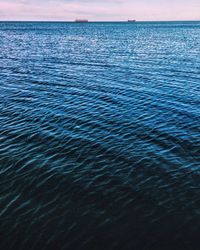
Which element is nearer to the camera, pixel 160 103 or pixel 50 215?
pixel 50 215

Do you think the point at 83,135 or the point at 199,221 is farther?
the point at 83,135

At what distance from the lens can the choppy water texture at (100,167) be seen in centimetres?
1223

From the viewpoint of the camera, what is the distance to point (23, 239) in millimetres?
11938

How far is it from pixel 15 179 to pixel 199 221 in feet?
36.1

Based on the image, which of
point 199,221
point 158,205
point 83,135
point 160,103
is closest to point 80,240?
point 158,205

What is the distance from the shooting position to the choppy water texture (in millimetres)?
12234

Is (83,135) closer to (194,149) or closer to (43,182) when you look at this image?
(43,182)

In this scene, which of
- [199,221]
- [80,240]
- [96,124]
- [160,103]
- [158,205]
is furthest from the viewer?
[160,103]

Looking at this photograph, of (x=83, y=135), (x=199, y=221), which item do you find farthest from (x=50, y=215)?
(x=83, y=135)

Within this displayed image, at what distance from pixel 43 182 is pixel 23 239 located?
4320 mm

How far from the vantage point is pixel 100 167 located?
17.3 meters

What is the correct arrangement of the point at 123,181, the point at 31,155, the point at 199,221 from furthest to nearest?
the point at 31,155, the point at 123,181, the point at 199,221

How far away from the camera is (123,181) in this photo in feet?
51.8

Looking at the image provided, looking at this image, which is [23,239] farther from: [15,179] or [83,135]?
[83,135]
